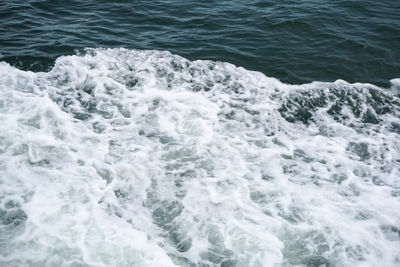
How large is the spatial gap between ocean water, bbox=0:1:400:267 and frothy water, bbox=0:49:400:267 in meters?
0.03

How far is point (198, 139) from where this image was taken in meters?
8.02

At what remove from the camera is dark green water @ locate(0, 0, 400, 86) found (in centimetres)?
1099

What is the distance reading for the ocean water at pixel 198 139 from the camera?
583 cm

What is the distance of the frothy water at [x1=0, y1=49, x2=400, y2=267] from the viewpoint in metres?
5.74

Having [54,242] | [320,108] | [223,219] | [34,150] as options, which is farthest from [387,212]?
[34,150]

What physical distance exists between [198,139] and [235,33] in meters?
6.05

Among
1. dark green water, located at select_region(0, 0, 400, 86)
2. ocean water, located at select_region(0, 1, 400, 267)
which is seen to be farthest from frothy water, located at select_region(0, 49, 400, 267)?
dark green water, located at select_region(0, 0, 400, 86)

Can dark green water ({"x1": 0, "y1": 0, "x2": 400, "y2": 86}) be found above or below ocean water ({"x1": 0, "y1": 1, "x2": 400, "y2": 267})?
above

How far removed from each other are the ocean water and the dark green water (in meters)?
0.07

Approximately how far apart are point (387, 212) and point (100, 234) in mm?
4880

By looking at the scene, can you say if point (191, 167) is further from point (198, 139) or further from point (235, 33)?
point (235, 33)

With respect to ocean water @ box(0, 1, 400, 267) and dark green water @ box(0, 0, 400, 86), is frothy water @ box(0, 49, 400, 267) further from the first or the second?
dark green water @ box(0, 0, 400, 86)

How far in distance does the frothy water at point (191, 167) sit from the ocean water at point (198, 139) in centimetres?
3

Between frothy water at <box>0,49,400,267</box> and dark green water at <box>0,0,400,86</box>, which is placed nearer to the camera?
→ frothy water at <box>0,49,400,267</box>
